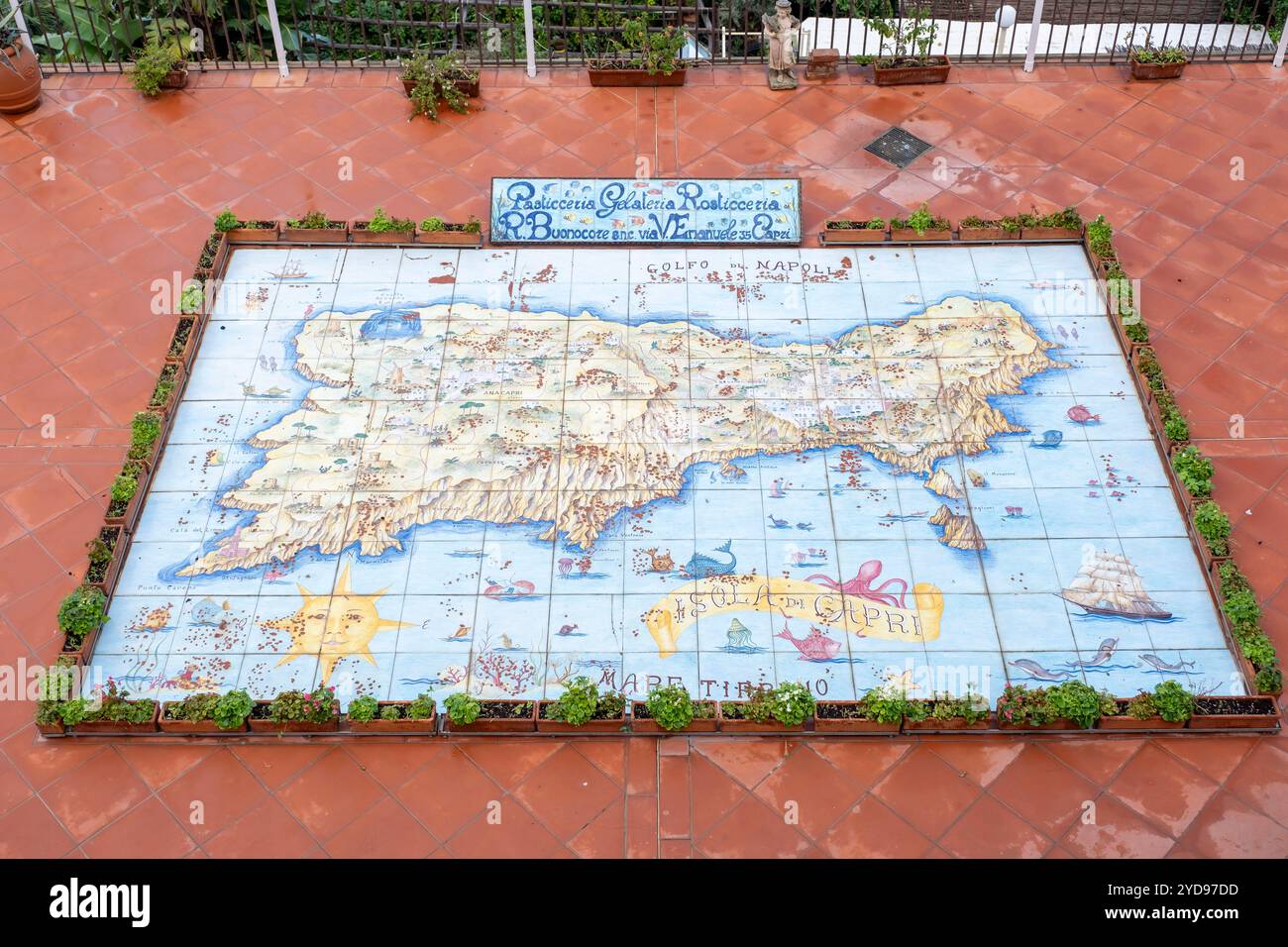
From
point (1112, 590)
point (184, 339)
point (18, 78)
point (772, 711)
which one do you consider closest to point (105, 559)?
point (184, 339)

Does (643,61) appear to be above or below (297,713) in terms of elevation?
above

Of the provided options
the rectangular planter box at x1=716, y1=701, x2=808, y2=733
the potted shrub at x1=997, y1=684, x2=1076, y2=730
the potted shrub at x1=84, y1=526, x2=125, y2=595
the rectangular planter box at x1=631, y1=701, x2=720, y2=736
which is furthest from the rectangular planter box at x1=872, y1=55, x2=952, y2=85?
the potted shrub at x1=84, y1=526, x2=125, y2=595

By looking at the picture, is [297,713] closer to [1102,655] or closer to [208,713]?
[208,713]

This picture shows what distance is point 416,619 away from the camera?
12984 mm

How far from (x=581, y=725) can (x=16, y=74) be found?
520 inches

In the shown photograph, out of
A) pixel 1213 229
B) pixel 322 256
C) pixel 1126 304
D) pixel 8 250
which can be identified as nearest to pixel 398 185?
pixel 322 256

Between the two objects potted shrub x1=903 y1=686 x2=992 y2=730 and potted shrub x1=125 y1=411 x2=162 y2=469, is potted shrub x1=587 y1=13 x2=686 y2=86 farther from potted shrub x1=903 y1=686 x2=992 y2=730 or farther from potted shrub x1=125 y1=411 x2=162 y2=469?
potted shrub x1=903 y1=686 x2=992 y2=730

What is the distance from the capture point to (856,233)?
54.7 feet

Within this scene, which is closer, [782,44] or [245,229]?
[245,229]

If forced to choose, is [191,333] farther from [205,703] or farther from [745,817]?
[745,817]

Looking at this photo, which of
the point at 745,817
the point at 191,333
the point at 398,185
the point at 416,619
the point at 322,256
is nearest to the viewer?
the point at 745,817

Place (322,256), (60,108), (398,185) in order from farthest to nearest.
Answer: (60,108), (398,185), (322,256)

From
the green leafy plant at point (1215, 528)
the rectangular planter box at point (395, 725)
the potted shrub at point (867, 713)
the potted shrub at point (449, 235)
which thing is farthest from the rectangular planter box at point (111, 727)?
the green leafy plant at point (1215, 528)

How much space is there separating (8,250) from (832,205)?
10894mm
